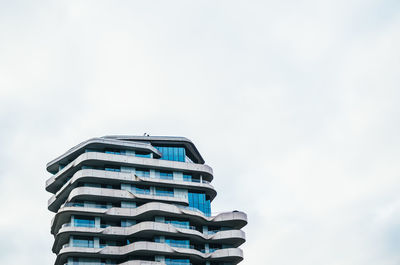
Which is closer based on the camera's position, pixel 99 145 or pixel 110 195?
pixel 110 195

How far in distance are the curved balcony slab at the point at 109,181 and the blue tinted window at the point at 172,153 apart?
5.56 metres

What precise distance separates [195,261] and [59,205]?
27082 millimetres

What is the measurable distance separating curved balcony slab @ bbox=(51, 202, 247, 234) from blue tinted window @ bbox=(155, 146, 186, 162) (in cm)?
1097

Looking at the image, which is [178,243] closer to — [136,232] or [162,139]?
[136,232]

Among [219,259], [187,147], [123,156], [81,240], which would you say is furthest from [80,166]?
[219,259]

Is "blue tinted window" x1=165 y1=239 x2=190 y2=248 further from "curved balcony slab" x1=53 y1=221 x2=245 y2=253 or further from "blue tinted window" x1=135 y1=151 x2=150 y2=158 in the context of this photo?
"blue tinted window" x1=135 y1=151 x2=150 y2=158

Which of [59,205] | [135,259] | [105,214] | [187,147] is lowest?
[135,259]

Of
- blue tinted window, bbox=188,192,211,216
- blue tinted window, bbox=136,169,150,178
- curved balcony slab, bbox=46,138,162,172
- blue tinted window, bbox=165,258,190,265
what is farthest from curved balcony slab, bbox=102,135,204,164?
blue tinted window, bbox=165,258,190,265

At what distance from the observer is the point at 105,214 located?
86625 mm

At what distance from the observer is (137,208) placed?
88.4 metres

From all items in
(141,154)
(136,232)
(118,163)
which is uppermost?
(141,154)

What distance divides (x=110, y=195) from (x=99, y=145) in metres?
9.80

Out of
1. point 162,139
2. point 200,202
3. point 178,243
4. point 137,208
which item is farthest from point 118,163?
point 178,243

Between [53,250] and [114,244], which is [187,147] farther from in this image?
[53,250]
